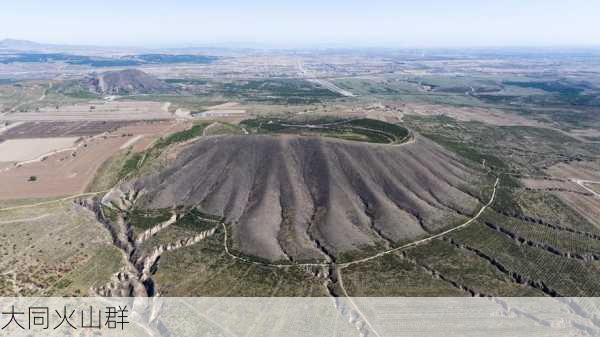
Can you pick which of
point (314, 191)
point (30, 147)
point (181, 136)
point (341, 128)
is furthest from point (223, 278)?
point (30, 147)

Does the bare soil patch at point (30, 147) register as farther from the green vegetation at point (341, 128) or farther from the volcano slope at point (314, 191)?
the green vegetation at point (341, 128)

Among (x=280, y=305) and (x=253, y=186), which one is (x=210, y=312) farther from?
(x=253, y=186)

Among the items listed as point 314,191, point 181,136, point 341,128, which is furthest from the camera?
point 181,136

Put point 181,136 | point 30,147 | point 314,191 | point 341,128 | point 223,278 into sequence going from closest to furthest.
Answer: point 223,278 → point 314,191 → point 341,128 → point 30,147 → point 181,136

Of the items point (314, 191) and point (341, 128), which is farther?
point (341, 128)

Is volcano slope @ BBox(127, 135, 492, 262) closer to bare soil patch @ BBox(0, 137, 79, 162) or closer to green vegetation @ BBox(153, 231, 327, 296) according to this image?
green vegetation @ BBox(153, 231, 327, 296)

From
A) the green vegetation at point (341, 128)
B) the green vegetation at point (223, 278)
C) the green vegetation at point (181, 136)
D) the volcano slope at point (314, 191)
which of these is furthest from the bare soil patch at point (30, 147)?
the green vegetation at point (223, 278)

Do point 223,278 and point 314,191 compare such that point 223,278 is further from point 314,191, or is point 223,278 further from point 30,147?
point 30,147

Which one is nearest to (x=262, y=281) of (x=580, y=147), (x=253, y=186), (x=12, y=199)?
(x=253, y=186)
